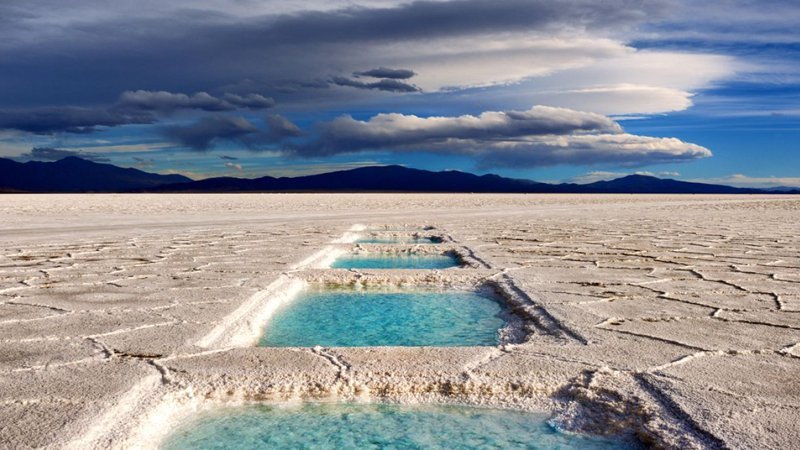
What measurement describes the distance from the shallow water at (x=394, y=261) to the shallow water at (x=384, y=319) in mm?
1452

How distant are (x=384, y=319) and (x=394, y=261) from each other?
9.12 ft

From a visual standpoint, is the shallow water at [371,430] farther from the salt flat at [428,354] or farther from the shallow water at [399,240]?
the shallow water at [399,240]

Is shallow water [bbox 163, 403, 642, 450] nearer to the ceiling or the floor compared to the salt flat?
nearer to the floor

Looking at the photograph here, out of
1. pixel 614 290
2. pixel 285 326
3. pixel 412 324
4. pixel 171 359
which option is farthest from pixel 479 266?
pixel 171 359

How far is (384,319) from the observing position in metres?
→ 3.71

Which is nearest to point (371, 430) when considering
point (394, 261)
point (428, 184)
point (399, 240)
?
point (394, 261)

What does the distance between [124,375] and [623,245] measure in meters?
5.79

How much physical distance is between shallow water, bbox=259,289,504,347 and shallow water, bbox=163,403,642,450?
95 cm

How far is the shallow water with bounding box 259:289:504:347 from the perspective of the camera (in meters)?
3.22

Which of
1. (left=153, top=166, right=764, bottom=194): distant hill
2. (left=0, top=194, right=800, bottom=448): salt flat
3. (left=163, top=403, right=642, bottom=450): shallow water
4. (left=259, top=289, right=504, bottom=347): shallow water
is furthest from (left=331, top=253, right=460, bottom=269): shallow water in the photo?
Result: (left=153, top=166, right=764, bottom=194): distant hill

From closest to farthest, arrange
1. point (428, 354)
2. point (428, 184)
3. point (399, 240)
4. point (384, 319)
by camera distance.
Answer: point (428, 354) < point (384, 319) < point (399, 240) < point (428, 184)

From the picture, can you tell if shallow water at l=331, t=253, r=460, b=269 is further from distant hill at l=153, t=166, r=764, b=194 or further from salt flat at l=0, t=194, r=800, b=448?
distant hill at l=153, t=166, r=764, b=194

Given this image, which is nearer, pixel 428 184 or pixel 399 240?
pixel 399 240

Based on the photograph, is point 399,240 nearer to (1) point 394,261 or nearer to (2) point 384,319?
(1) point 394,261
